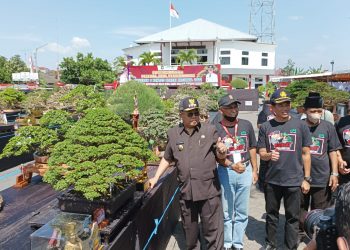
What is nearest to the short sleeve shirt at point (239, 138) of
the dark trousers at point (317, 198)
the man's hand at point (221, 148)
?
the man's hand at point (221, 148)

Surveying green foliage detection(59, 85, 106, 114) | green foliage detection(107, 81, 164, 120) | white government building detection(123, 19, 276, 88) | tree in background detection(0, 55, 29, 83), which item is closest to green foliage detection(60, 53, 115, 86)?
tree in background detection(0, 55, 29, 83)

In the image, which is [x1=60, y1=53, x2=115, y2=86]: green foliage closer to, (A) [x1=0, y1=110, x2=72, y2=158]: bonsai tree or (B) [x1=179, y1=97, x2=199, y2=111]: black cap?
(A) [x1=0, y1=110, x2=72, y2=158]: bonsai tree

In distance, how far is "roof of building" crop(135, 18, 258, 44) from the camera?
50.8 meters

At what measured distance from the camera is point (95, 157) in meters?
2.35

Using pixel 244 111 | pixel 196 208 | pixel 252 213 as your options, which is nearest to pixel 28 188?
pixel 196 208

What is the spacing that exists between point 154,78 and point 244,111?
27.8ft

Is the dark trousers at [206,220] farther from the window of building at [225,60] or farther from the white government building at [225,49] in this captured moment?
the window of building at [225,60]

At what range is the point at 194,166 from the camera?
2.70m

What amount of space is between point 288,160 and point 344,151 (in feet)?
2.96

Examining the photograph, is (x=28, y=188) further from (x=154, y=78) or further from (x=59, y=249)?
(x=154, y=78)

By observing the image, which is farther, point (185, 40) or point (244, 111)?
point (185, 40)

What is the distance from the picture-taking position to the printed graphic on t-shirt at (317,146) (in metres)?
3.36

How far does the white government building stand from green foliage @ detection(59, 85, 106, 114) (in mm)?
40180

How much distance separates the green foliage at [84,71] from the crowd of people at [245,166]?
104 ft
